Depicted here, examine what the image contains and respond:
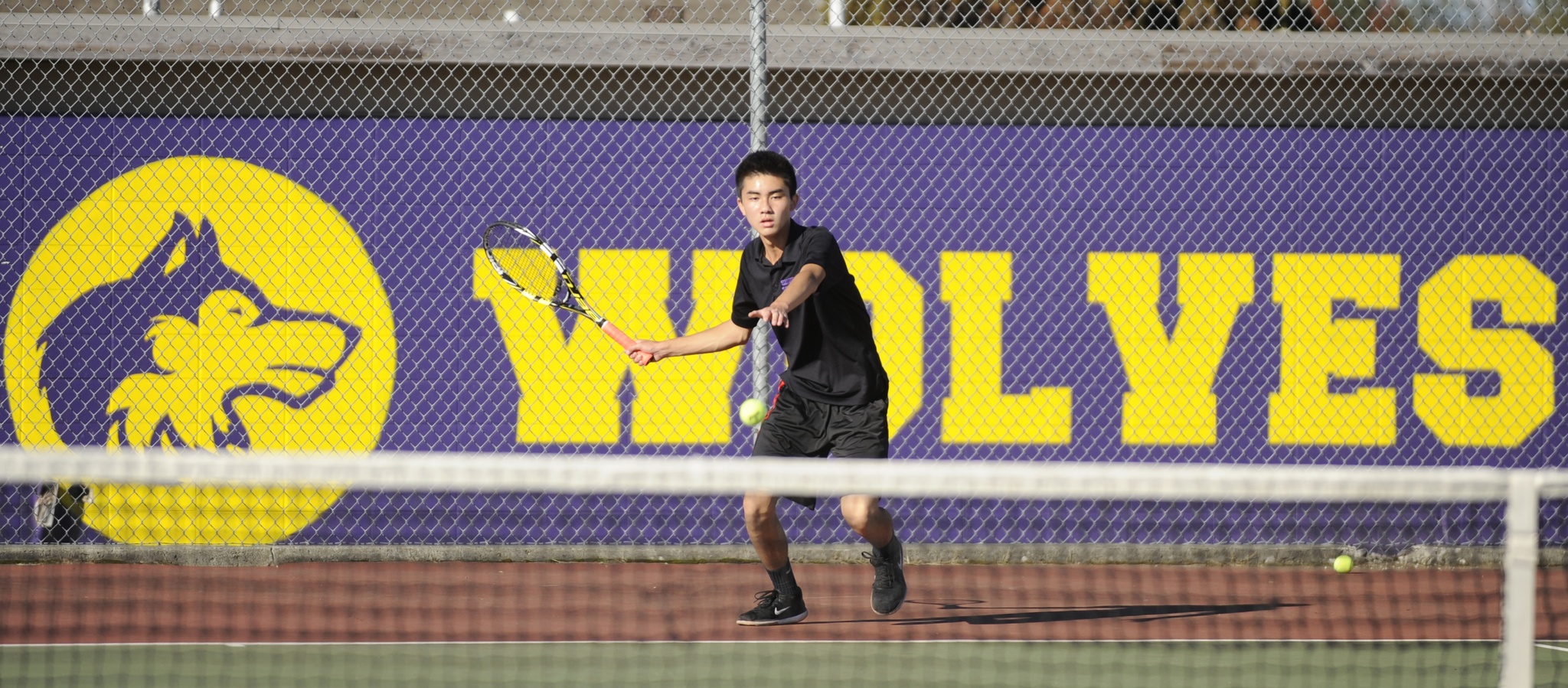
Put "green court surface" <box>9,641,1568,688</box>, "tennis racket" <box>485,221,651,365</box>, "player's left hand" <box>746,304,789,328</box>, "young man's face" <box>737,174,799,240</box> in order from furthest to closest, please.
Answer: "tennis racket" <box>485,221,651,365</box>, "young man's face" <box>737,174,799,240</box>, "green court surface" <box>9,641,1568,688</box>, "player's left hand" <box>746,304,789,328</box>

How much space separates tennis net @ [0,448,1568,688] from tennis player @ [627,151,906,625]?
37 centimetres

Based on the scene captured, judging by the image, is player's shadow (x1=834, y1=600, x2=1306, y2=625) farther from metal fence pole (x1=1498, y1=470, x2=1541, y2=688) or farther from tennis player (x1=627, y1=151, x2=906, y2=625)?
metal fence pole (x1=1498, y1=470, x2=1541, y2=688)

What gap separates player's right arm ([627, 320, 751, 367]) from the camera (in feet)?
15.4

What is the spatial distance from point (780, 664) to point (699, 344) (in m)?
1.12

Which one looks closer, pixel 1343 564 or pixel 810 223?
Result: pixel 1343 564

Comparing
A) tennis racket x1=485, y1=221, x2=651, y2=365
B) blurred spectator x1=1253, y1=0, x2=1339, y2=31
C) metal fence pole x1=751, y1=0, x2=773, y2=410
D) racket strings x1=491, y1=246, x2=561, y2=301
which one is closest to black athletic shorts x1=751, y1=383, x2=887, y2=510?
metal fence pole x1=751, y1=0, x2=773, y2=410

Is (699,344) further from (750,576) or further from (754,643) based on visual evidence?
(750,576)

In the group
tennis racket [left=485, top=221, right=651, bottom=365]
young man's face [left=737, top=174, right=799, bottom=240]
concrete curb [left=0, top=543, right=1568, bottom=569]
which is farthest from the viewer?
concrete curb [left=0, top=543, right=1568, bottom=569]

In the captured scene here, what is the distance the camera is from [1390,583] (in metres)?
6.83

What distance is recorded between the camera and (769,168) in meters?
4.78

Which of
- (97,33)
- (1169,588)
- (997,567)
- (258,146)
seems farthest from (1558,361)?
(97,33)

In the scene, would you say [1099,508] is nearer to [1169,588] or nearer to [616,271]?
[1169,588]

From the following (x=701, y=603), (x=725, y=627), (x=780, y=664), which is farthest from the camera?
(x=701, y=603)

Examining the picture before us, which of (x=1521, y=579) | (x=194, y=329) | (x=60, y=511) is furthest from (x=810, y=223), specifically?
(x=1521, y=579)
